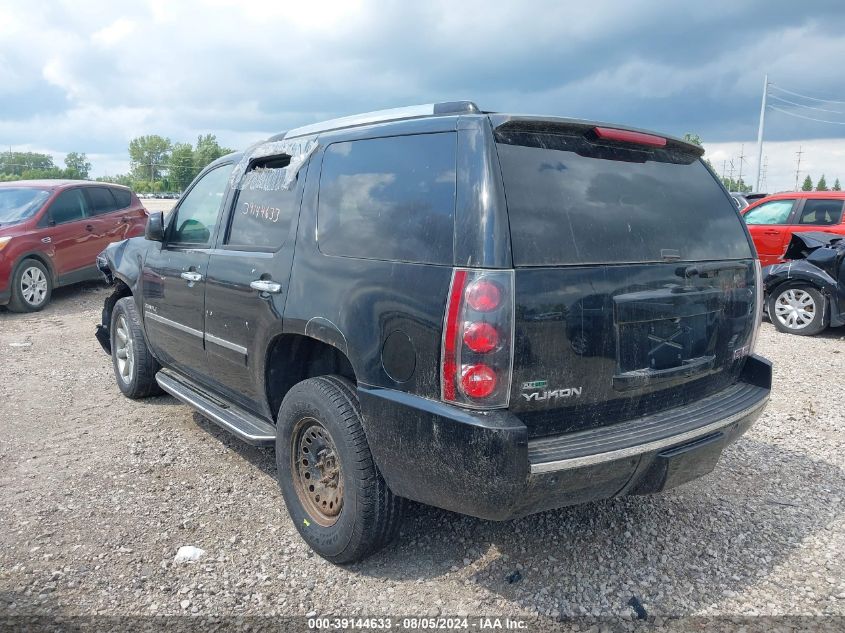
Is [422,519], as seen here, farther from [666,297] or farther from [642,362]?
[666,297]

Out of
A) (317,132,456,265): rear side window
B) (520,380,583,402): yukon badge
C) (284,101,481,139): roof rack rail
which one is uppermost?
(284,101,481,139): roof rack rail

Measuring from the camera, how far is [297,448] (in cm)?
321

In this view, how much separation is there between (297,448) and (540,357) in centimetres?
140

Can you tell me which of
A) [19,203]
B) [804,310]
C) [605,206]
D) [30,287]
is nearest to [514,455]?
[605,206]

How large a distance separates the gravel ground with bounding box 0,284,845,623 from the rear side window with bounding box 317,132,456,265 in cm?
147

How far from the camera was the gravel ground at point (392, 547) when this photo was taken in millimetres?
2807

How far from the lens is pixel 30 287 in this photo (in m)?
9.48

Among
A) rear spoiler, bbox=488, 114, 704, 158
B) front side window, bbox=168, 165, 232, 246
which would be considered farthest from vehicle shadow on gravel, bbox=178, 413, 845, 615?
front side window, bbox=168, 165, 232, 246

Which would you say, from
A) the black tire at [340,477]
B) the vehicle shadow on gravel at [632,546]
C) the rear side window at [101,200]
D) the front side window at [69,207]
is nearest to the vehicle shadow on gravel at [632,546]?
the vehicle shadow on gravel at [632,546]

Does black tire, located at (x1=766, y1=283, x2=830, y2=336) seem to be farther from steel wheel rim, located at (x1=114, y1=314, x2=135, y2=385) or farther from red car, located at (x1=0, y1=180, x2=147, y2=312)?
red car, located at (x1=0, y1=180, x2=147, y2=312)

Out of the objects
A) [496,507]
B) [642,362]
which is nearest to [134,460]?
[496,507]

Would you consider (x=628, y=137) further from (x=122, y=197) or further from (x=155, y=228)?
(x=122, y=197)

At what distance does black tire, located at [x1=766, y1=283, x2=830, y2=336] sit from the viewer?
8195 millimetres

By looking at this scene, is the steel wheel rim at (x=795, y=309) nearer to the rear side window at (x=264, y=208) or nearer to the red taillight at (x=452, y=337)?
the rear side window at (x=264, y=208)
